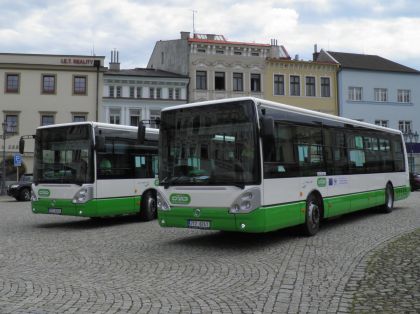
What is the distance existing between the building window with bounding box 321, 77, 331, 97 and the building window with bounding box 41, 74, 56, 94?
24326 millimetres

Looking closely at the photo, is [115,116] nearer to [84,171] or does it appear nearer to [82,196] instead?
[84,171]

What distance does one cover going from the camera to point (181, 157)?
1005 cm

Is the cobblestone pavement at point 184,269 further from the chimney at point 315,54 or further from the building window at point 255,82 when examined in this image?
the chimney at point 315,54

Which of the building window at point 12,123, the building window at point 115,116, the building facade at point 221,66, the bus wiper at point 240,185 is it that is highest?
the building facade at point 221,66

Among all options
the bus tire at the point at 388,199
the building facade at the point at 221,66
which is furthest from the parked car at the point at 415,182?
the bus tire at the point at 388,199

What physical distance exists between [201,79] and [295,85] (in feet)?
29.7

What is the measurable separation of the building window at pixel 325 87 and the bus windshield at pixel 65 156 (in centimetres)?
3821

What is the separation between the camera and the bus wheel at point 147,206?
1523cm

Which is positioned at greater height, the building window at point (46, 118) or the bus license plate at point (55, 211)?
the building window at point (46, 118)

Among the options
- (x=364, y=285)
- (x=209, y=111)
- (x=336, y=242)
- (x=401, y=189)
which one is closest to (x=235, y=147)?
(x=209, y=111)

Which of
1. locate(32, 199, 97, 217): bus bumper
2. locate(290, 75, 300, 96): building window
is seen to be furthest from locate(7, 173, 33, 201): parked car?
locate(290, 75, 300, 96): building window

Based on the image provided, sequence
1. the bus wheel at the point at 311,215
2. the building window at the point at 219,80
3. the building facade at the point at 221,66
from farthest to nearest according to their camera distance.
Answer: the building window at the point at 219,80 → the building facade at the point at 221,66 → the bus wheel at the point at 311,215

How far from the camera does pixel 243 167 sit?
9352mm

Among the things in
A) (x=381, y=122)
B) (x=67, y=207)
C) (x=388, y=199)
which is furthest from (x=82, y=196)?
(x=381, y=122)
